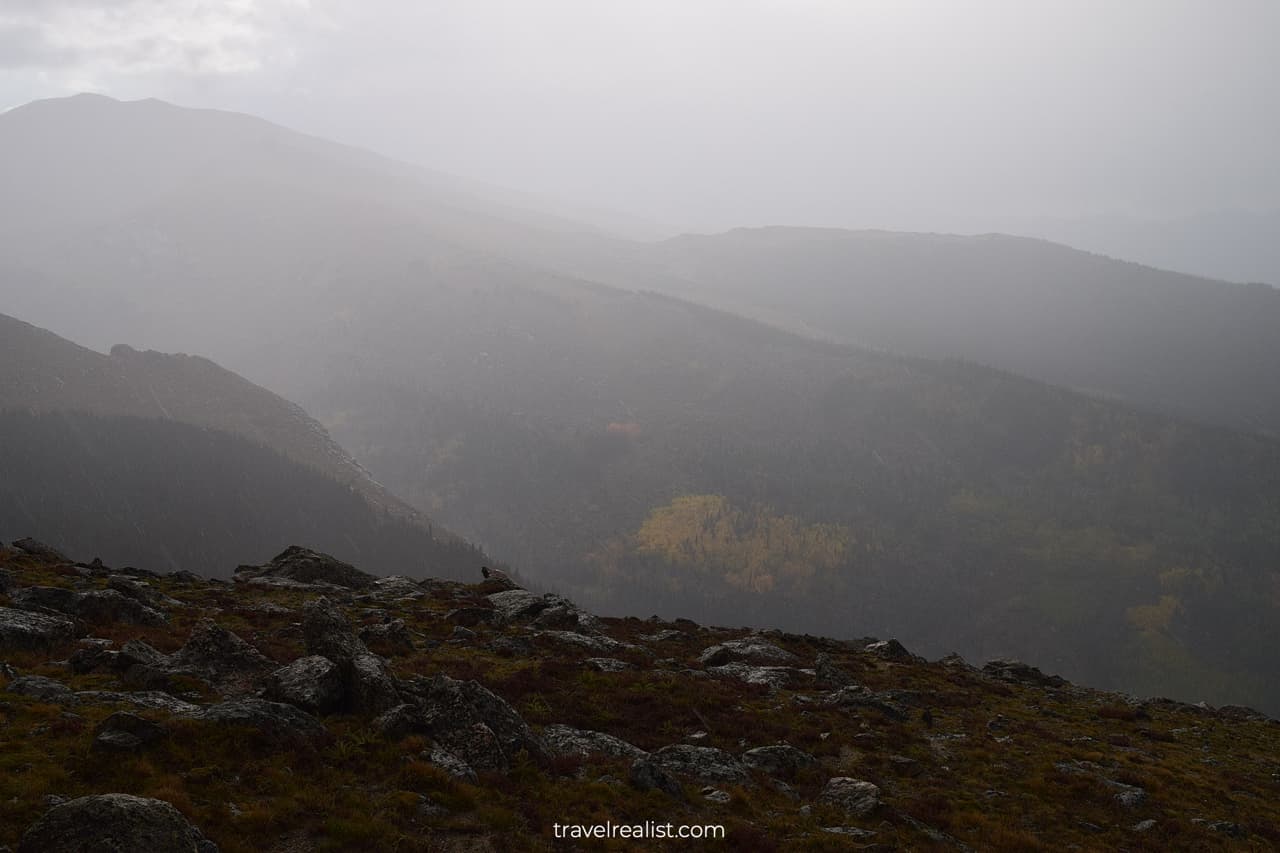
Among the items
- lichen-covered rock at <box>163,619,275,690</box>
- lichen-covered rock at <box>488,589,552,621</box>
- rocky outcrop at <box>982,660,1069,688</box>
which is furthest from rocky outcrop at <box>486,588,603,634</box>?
rocky outcrop at <box>982,660,1069,688</box>

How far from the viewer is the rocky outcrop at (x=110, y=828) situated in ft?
47.7

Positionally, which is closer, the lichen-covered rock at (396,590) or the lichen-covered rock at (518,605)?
the lichen-covered rock at (518,605)

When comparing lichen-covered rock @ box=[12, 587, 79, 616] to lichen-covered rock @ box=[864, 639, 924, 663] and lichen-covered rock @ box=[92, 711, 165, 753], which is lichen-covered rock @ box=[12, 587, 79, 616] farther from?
lichen-covered rock @ box=[864, 639, 924, 663]

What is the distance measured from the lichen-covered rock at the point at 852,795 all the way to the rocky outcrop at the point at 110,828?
20997 millimetres

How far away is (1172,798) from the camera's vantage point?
104 ft

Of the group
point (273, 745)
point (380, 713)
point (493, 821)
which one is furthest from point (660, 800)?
point (273, 745)

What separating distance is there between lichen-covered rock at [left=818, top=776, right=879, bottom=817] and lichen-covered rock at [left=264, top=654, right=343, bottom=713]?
18.7 meters

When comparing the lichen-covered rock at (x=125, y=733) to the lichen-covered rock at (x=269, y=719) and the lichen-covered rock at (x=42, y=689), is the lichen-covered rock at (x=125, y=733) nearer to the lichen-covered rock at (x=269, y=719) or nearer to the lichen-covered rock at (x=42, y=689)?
the lichen-covered rock at (x=269, y=719)

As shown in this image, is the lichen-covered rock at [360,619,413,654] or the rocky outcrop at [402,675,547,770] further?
the lichen-covered rock at [360,619,413,654]

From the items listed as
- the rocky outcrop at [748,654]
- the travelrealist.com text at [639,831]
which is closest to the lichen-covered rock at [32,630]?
the travelrealist.com text at [639,831]

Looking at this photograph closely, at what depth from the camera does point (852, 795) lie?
26.6 metres

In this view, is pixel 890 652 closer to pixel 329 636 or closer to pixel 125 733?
pixel 329 636

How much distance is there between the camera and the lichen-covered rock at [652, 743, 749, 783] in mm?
26781

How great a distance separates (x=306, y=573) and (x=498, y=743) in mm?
37554
